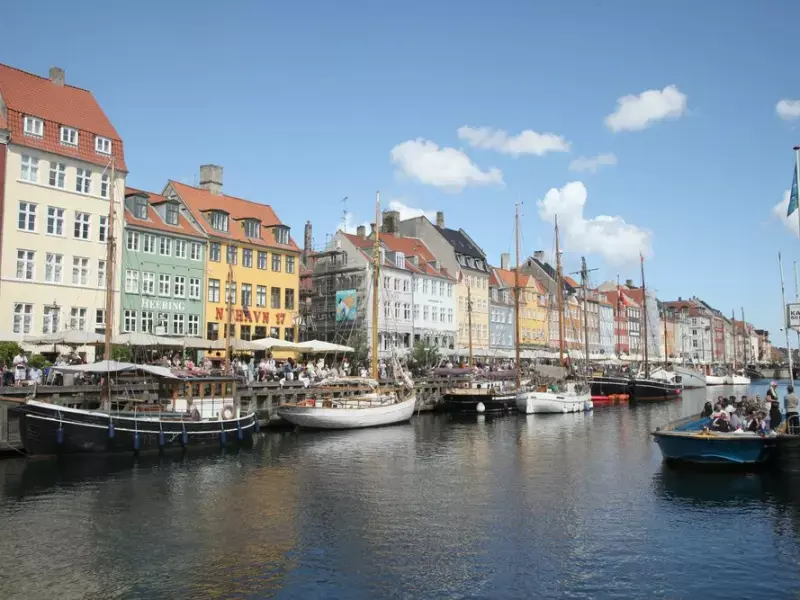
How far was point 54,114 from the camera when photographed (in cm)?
4653

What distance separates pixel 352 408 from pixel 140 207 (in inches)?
861

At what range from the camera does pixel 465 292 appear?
8462cm

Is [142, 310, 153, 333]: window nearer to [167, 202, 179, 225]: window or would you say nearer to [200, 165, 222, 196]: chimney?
[167, 202, 179, 225]: window

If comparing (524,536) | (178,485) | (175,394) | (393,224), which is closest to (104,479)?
(178,485)

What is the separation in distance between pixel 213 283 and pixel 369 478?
32860 mm

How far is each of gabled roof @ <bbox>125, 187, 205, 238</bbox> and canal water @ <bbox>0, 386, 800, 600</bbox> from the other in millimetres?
24558

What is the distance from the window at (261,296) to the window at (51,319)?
1652 centimetres

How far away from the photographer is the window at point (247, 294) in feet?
189

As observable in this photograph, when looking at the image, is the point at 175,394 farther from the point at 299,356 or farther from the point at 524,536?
the point at 299,356

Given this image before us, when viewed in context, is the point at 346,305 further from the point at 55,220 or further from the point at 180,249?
the point at 55,220

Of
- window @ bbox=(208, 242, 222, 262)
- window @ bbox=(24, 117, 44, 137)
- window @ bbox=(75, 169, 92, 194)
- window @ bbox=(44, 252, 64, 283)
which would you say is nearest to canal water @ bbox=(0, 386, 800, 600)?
window @ bbox=(44, 252, 64, 283)

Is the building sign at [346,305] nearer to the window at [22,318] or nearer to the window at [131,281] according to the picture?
the window at [131,281]

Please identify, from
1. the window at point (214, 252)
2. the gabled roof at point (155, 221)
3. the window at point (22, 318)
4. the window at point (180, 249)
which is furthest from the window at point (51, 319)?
the window at point (214, 252)

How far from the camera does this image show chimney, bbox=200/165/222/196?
61.7 meters
